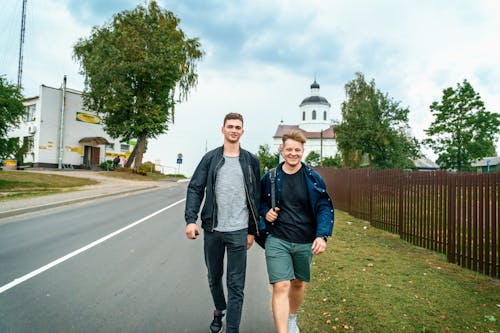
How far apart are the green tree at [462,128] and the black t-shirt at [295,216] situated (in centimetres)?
4523

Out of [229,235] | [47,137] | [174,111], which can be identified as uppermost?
[174,111]

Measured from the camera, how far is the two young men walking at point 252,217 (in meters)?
3.37

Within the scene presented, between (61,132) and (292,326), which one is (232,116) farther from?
(61,132)

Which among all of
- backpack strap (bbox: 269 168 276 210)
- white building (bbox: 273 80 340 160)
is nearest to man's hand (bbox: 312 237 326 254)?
backpack strap (bbox: 269 168 276 210)

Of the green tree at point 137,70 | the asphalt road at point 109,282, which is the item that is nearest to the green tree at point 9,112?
the asphalt road at point 109,282

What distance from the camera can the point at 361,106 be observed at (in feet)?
108

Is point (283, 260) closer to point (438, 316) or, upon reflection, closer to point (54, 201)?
point (438, 316)

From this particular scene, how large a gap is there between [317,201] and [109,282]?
10.8 feet

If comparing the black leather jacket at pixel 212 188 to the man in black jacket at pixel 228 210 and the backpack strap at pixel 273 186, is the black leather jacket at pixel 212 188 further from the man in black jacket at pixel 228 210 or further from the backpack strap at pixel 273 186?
the backpack strap at pixel 273 186

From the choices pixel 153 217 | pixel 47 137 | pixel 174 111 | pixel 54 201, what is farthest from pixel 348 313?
pixel 47 137

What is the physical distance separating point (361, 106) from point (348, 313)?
102 feet

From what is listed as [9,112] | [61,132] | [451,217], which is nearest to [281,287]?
[451,217]

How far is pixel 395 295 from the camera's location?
479cm

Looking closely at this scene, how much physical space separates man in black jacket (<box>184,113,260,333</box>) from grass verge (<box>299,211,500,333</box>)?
92cm
